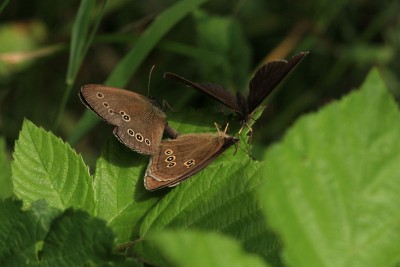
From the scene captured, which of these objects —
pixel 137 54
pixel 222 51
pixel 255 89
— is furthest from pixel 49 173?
pixel 222 51

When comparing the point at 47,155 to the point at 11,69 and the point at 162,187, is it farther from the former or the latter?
the point at 11,69

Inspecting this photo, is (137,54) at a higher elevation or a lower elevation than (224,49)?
higher

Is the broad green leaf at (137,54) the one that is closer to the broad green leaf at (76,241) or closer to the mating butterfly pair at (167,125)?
the mating butterfly pair at (167,125)

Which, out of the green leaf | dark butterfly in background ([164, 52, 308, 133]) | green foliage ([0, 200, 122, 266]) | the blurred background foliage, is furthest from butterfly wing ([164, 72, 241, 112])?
the blurred background foliage

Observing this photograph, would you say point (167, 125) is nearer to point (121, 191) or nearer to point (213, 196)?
point (121, 191)

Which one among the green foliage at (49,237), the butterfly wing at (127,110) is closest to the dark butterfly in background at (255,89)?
the butterfly wing at (127,110)

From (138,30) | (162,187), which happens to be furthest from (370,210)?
Answer: (138,30)
